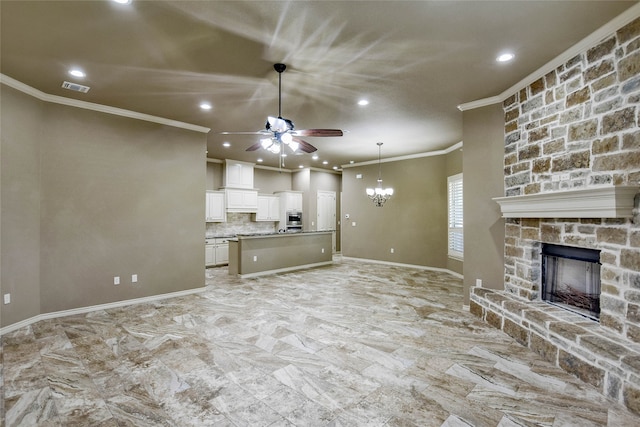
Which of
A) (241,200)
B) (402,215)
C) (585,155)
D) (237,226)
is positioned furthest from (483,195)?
(237,226)

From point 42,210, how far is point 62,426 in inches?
130

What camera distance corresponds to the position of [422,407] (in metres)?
2.27

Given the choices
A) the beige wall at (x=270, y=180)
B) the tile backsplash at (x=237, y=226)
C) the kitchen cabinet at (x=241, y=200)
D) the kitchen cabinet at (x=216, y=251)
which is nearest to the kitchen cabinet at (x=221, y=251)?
the kitchen cabinet at (x=216, y=251)

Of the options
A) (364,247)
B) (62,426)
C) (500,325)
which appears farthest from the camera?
(364,247)

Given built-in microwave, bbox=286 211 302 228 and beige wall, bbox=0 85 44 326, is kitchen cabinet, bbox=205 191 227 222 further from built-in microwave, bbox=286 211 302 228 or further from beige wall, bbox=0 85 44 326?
beige wall, bbox=0 85 44 326

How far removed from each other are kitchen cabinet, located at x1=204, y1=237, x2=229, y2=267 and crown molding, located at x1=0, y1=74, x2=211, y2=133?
3631 millimetres

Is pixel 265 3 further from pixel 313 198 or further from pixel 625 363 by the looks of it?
pixel 313 198

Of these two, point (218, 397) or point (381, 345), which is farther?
point (381, 345)

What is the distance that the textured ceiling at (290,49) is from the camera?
246cm

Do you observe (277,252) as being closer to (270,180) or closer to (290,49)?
(270,180)

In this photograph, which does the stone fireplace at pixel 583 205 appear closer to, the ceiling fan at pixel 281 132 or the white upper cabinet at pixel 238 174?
the ceiling fan at pixel 281 132

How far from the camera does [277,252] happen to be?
752cm

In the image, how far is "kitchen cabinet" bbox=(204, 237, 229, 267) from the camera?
8.18 metres

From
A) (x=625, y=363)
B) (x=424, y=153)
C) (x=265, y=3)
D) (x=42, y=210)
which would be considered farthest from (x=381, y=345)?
(x=424, y=153)
